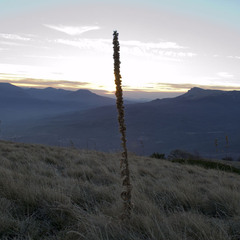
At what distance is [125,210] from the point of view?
8.99 feet

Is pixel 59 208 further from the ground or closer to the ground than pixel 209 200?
further from the ground

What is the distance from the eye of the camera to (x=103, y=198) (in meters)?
4.17

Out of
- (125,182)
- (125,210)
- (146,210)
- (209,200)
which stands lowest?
(209,200)

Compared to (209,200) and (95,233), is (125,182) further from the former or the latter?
(209,200)

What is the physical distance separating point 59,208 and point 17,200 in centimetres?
80

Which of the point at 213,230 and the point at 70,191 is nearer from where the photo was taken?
the point at 213,230

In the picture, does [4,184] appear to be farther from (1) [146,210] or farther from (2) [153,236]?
(2) [153,236]

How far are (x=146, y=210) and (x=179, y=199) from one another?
123 cm

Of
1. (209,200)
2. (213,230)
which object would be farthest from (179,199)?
(213,230)

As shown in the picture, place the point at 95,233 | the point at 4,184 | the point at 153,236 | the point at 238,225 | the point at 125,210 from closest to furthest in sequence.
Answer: the point at 153,236 < the point at 95,233 < the point at 125,210 < the point at 238,225 < the point at 4,184

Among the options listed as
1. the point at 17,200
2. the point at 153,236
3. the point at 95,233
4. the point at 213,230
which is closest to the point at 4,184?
the point at 17,200

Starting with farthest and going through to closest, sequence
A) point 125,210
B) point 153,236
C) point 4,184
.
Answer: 1. point 4,184
2. point 125,210
3. point 153,236

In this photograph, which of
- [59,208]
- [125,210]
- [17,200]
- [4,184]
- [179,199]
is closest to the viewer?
[125,210]

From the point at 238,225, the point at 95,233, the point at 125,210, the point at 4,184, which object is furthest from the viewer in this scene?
the point at 4,184
